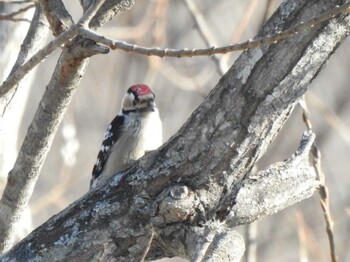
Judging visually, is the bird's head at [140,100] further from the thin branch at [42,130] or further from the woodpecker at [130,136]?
the thin branch at [42,130]

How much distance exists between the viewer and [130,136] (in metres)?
3.95

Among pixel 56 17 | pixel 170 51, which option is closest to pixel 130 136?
pixel 56 17

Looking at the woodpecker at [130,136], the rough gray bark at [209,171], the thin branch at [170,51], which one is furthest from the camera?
the woodpecker at [130,136]

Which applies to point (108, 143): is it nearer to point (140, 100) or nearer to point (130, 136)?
point (130, 136)

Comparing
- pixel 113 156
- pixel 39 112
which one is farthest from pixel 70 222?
pixel 113 156

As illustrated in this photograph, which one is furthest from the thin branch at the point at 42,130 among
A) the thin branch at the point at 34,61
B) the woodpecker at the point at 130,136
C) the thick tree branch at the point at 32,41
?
the woodpecker at the point at 130,136

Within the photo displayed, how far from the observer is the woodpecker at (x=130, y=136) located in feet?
12.8

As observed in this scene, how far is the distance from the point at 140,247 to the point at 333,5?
0.80 m

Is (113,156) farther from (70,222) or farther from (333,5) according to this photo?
(333,5)

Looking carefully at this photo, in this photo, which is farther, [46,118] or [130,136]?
[130,136]

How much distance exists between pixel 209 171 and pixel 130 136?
5.14 ft

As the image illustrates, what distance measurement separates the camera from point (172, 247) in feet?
7.90

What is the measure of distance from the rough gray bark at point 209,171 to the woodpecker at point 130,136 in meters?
1.38

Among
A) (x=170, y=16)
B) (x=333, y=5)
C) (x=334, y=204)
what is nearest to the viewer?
(x=333, y=5)
